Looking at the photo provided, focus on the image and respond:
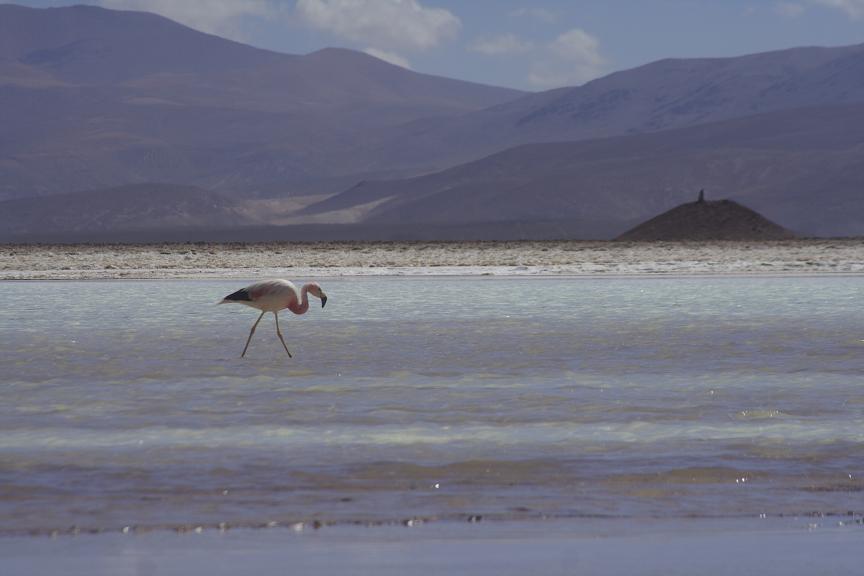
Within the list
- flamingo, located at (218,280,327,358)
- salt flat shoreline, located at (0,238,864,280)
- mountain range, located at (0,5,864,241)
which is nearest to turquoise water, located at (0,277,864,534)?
flamingo, located at (218,280,327,358)

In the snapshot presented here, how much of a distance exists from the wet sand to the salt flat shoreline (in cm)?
1833

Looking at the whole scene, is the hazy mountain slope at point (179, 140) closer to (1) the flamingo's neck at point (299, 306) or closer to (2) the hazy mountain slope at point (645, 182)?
(2) the hazy mountain slope at point (645, 182)

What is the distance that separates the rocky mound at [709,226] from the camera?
37125 millimetres

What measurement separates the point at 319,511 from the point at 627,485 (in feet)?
3.90

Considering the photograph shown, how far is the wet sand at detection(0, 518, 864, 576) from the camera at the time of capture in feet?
13.8

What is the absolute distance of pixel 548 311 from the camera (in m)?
14.8

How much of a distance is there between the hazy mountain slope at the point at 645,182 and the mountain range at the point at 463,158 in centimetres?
20

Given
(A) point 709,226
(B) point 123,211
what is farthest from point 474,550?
(B) point 123,211

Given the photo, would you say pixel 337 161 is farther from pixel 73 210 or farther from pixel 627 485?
pixel 627 485

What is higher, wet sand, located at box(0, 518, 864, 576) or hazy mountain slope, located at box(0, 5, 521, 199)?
hazy mountain slope, located at box(0, 5, 521, 199)

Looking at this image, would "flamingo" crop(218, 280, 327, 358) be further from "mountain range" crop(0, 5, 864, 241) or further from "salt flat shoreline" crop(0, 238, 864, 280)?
"mountain range" crop(0, 5, 864, 241)

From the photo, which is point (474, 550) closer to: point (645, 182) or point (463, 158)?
point (645, 182)

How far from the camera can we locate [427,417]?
7.34 meters

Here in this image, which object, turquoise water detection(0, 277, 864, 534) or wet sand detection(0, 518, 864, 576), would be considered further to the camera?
turquoise water detection(0, 277, 864, 534)
